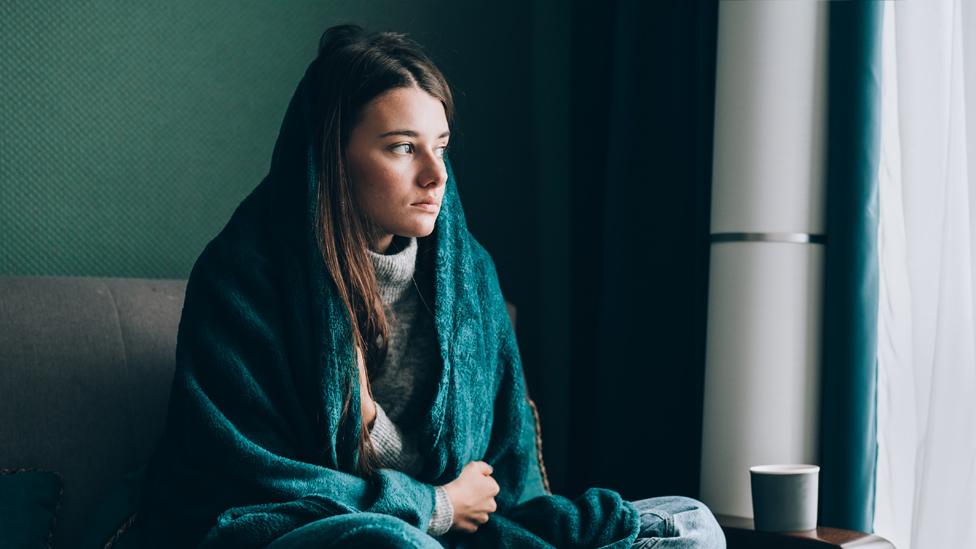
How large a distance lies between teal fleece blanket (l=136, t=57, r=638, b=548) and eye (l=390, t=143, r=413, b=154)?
4.8 inches

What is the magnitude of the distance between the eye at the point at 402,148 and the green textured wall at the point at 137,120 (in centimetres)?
74

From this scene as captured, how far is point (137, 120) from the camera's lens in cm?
201

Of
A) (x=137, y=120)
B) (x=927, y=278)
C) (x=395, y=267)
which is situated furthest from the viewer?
(x=137, y=120)

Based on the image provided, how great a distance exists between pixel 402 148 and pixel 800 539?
0.84 metres

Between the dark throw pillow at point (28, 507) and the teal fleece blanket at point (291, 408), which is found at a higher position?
the teal fleece blanket at point (291, 408)

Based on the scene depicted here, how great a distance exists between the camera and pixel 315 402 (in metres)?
1.42

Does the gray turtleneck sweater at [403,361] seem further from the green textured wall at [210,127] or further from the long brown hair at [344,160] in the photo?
the green textured wall at [210,127]

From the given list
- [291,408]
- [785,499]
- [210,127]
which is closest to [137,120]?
[210,127]

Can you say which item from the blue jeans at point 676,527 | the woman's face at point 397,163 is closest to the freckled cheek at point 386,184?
the woman's face at point 397,163

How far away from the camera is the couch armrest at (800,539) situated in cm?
154

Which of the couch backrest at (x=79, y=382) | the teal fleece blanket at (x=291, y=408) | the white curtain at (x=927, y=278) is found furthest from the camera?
the white curtain at (x=927, y=278)

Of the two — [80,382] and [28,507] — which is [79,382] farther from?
[28,507]

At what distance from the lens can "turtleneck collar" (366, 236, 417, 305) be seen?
153 cm

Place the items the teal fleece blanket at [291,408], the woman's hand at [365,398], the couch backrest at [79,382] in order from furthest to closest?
the couch backrest at [79,382], the woman's hand at [365,398], the teal fleece blanket at [291,408]
